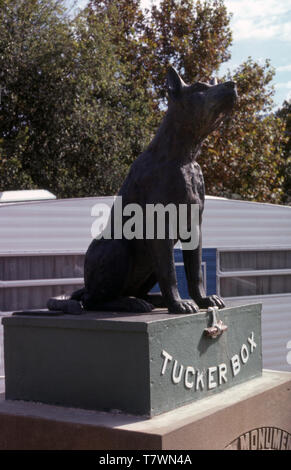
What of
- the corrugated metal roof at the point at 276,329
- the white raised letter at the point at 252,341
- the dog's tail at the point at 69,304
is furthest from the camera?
the corrugated metal roof at the point at 276,329

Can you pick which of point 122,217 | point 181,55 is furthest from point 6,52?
point 122,217

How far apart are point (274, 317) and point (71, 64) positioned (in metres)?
7.34

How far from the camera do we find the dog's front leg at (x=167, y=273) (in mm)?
3955

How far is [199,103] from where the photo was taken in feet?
13.0

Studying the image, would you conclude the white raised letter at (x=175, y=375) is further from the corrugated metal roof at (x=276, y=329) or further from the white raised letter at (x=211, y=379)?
the corrugated metal roof at (x=276, y=329)

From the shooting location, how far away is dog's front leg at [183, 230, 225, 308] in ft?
14.0

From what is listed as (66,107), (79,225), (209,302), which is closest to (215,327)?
(209,302)

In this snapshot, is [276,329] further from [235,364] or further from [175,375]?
[175,375]

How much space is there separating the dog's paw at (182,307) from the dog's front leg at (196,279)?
0.30 metres

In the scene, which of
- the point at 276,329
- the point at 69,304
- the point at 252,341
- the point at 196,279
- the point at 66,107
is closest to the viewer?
the point at 69,304

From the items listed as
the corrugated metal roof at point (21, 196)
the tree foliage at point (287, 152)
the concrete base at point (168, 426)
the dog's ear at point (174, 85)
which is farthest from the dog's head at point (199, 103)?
the tree foliage at point (287, 152)

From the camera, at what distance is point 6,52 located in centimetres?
1266

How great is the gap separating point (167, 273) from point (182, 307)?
24 cm
